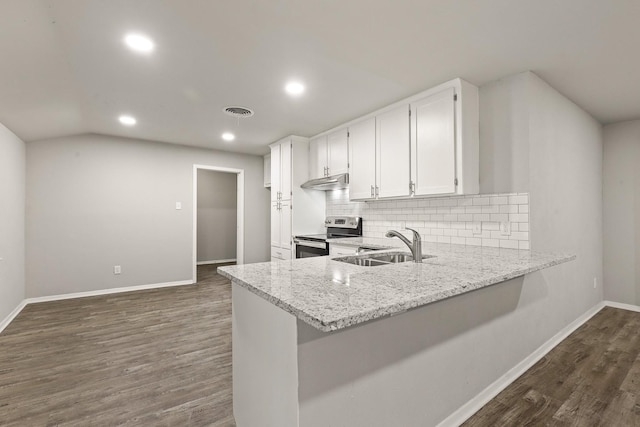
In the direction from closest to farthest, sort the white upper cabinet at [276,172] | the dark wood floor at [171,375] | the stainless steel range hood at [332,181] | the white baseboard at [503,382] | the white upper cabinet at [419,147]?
the white baseboard at [503,382]
the dark wood floor at [171,375]
the white upper cabinet at [419,147]
the stainless steel range hood at [332,181]
the white upper cabinet at [276,172]

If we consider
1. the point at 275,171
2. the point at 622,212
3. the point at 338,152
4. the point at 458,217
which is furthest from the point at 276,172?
the point at 622,212

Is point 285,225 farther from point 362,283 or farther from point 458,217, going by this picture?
point 362,283

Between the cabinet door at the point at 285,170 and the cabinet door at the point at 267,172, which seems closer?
the cabinet door at the point at 285,170

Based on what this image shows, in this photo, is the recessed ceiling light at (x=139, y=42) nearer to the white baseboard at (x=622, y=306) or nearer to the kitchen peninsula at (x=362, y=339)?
the kitchen peninsula at (x=362, y=339)

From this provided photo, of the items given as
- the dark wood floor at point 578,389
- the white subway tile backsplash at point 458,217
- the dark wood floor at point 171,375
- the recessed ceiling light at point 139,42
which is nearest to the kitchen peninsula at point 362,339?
the dark wood floor at point 578,389

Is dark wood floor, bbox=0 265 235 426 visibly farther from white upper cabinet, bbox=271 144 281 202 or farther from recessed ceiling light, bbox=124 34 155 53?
recessed ceiling light, bbox=124 34 155 53

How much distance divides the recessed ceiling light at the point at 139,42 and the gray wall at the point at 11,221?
2.43 meters

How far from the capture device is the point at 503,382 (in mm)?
2037

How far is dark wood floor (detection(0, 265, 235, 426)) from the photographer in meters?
1.83

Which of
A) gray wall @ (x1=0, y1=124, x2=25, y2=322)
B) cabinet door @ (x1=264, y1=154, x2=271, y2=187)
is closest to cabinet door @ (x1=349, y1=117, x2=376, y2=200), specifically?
cabinet door @ (x1=264, y1=154, x2=271, y2=187)

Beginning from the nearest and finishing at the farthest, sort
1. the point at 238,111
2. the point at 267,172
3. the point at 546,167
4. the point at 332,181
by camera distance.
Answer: the point at 546,167 → the point at 238,111 → the point at 332,181 → the point at 267,172

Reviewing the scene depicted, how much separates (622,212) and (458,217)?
2.59 m

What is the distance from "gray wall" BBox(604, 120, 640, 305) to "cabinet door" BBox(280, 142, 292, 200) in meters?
4.24

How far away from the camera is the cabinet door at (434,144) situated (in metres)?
2.68
